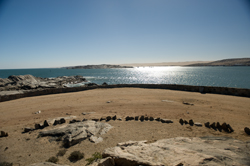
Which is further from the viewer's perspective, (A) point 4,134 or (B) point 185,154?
(A) point 4,134

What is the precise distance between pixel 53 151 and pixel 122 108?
6463 millimetres

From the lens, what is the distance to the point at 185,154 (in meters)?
4.18

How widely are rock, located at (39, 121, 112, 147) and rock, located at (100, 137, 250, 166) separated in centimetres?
262

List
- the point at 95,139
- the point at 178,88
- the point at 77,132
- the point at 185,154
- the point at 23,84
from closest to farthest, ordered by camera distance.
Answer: the point at 185,154
the point at 95,139
the point at 77,132
the point at 178,88
the point at 23,84

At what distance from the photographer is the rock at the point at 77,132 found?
660cm

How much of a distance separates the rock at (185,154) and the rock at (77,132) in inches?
103

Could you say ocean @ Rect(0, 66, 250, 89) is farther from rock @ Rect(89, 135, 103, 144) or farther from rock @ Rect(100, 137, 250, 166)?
rock @ Rect(89, 135, 103, 144)

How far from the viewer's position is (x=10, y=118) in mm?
10398

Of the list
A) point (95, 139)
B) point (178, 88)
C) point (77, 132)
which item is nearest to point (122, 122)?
point (95, 139)

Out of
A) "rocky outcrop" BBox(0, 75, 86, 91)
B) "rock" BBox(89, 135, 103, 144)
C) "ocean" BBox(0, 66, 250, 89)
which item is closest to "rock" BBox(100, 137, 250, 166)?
"rock" BBox(89, 135, 103, 144)

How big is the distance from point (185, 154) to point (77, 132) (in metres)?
5.33

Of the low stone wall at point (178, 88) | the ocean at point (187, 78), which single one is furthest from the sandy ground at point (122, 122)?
the ocean at point (187, 78)

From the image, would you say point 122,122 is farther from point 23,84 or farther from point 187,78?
point 187,78

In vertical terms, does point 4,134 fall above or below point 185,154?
below
